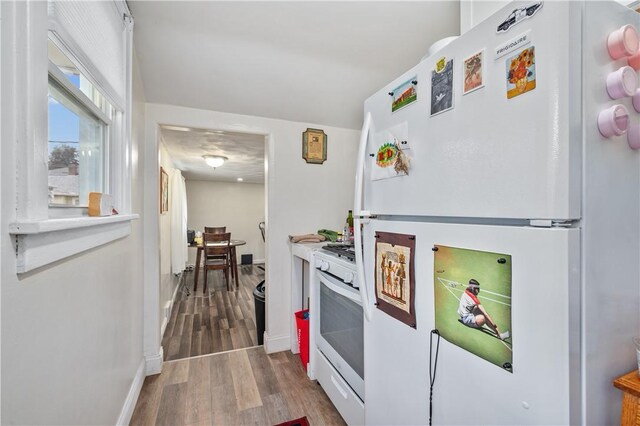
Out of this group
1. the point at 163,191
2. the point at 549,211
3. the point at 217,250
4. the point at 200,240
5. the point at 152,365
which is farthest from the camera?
the point at 200,240

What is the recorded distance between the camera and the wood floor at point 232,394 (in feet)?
5.58

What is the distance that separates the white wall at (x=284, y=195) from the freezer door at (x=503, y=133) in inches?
67.5

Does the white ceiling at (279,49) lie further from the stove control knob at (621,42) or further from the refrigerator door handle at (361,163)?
the stove control knob at (621,42)

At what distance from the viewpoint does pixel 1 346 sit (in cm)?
57

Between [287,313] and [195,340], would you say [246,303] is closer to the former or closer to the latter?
[195,340]

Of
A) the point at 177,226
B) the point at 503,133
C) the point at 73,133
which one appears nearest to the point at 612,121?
→ the point at 503,133


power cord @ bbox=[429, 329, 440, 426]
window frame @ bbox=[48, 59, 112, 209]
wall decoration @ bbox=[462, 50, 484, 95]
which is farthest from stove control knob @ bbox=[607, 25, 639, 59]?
window frame @ bbox=[48, 59, 112, 209]

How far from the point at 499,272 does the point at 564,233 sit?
0.16 metres

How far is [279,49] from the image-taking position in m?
1.88

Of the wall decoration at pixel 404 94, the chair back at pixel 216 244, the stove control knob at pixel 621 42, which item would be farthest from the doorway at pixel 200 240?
the stove control knob at pixel 621 42

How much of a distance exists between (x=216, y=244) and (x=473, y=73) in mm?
→ 4767

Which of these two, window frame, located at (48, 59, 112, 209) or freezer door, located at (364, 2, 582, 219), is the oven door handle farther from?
window frame, located at (48, 59, 112, 209)

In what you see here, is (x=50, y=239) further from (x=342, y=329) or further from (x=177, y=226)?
(x=177, y=226)

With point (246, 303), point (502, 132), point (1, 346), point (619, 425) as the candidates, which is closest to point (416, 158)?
point (502, 132)
